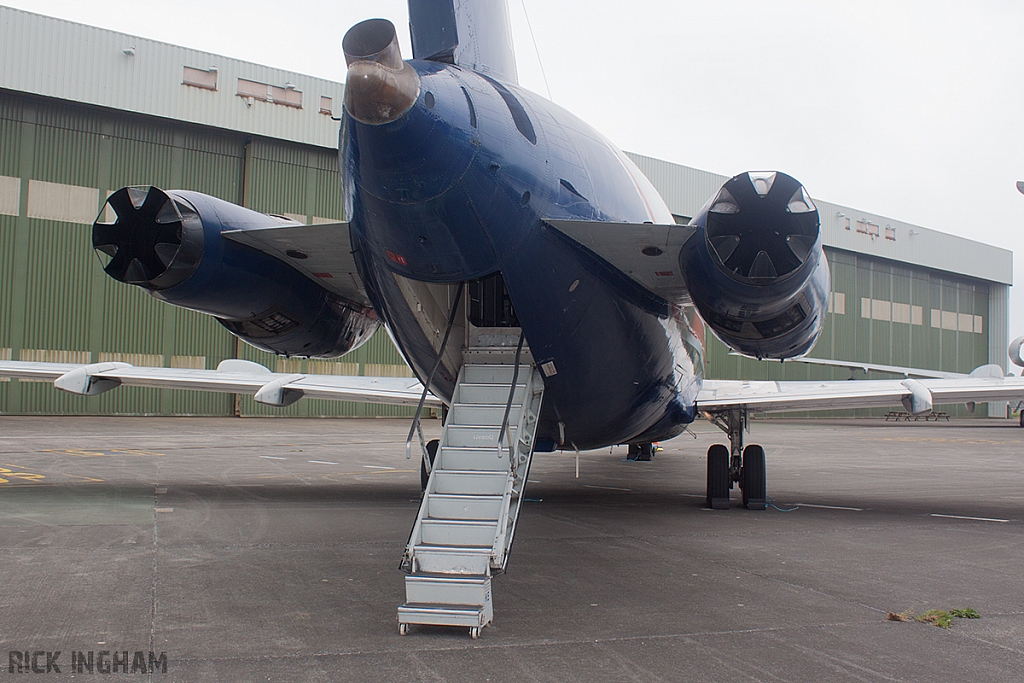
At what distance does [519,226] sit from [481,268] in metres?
0.45

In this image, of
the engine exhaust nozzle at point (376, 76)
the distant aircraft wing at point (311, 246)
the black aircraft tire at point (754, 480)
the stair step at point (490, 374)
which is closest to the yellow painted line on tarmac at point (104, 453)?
the distant aircraft wing at point (311, 246)

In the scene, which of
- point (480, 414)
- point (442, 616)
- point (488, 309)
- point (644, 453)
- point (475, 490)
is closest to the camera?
point (442, 616)

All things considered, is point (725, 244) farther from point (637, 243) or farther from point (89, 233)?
point (89, 233)

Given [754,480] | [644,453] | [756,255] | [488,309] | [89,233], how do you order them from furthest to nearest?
[89,233]
[644,453]
[754,480]
[488,309]
[756,255]

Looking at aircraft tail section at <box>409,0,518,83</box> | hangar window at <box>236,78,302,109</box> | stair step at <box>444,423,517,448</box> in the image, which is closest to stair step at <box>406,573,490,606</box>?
stair step at <box>444,423,517,448</box>

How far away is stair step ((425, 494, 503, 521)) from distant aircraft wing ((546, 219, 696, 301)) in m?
2.27

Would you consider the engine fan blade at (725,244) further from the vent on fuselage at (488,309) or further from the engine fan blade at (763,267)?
the vent on fuselage at (488,309)

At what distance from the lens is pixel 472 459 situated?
6.50 meters

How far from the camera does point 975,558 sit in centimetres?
816

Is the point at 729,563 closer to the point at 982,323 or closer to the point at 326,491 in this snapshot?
the point at 326,491

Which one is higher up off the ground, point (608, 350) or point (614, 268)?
point (614, 268)

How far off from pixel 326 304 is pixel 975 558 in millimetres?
7262

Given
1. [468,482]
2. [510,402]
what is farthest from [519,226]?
[468,482]

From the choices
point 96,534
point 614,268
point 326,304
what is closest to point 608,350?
point 614,268
